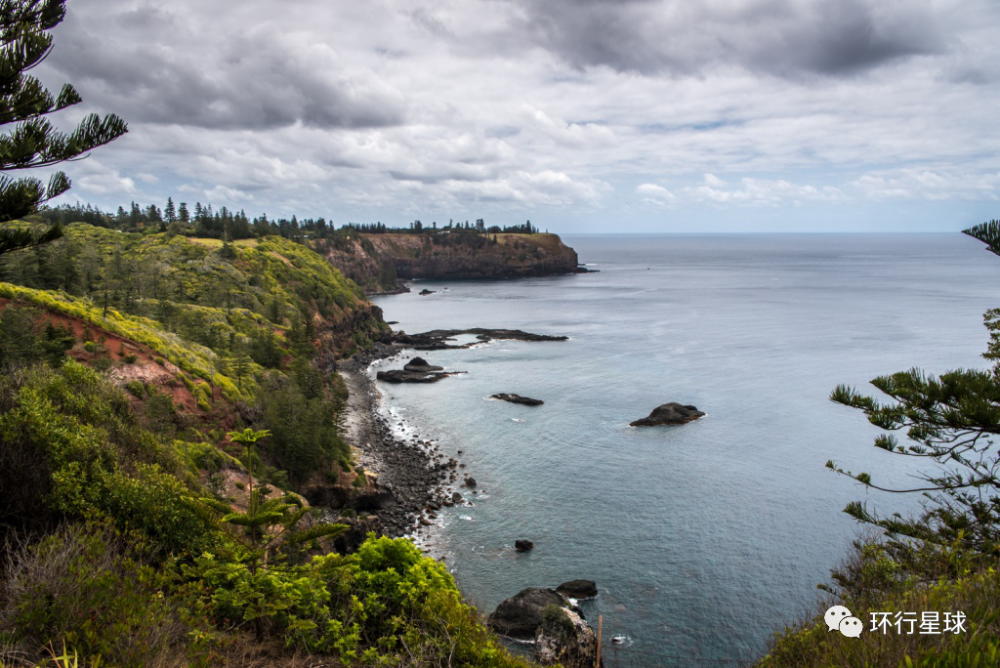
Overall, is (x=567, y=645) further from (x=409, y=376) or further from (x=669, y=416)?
(x=409, y=376)

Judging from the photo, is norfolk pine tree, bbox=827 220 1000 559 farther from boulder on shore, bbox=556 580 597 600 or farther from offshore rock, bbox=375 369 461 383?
offshore rock, bbox=375 369 461 383

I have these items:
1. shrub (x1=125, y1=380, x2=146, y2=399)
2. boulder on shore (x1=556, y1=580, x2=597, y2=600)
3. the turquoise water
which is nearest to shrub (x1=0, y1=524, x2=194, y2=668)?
the turquoise water

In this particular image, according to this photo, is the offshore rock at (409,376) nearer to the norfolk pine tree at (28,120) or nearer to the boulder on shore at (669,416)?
the boulder on shore at (669,416)

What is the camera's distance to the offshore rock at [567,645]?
78.1 feet

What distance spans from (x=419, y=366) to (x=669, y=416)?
36745 mm

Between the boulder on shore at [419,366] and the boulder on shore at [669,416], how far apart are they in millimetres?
32484

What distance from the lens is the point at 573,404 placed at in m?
63.4

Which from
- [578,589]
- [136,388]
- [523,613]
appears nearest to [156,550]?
[523,613]

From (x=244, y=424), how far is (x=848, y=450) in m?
46.5

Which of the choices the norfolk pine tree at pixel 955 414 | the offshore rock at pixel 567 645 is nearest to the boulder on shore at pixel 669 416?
the offshore rock at pixel 567 645

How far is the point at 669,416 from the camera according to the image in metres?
56.5

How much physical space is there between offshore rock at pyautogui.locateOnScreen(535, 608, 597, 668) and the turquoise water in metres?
1.98

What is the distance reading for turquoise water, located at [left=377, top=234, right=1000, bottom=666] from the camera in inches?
1209

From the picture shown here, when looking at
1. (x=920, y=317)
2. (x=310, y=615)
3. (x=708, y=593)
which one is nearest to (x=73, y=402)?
(x=310, y=615)
